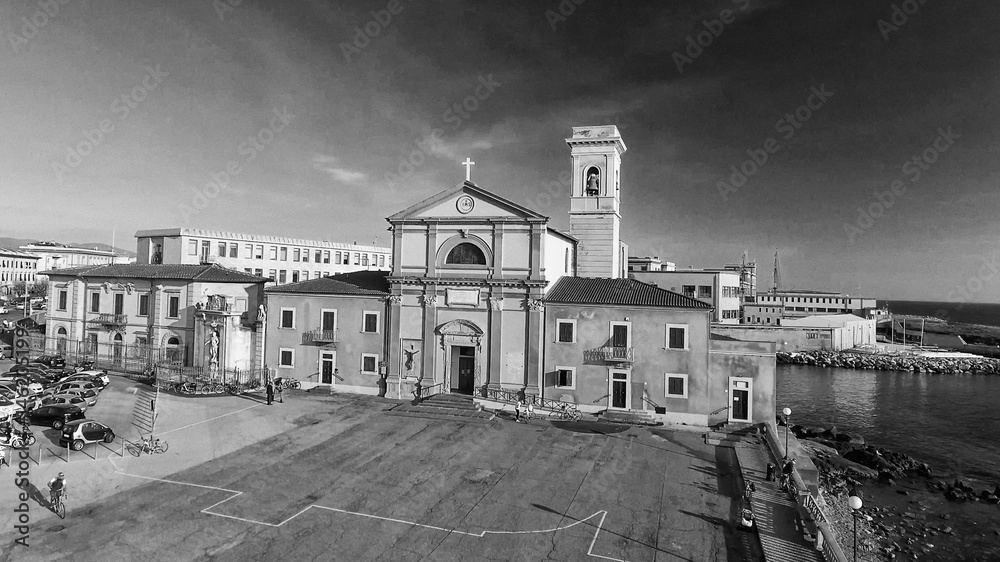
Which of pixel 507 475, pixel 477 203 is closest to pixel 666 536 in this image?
pixel 507 475

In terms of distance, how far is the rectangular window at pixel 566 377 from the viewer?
3500cm

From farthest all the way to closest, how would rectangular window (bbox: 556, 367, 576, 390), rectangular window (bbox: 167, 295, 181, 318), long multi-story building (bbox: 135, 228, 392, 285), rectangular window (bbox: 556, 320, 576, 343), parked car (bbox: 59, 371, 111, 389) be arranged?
long multi-story building (bbox: 135, 228, 392, 285)
rectangular window (bbox: 167, 295, 181, 318)
parked car (bbox: 59, 371, 111, 389)
rectangular window (bbox: 556, 320, 576, 343)
rectangular window (bbox: 556, 367, 576, 390)

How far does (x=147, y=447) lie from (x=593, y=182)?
33606mm

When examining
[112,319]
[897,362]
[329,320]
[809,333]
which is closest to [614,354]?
[329,320]

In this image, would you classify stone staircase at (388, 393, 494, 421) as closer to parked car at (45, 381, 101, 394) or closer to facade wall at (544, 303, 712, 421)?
facade wall at (544, 303, 712, 421)

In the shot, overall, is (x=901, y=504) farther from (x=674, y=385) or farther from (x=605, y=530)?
(x=605, y=530)

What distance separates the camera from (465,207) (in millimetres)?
37406

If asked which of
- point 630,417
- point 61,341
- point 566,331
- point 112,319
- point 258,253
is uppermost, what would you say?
point 258,253

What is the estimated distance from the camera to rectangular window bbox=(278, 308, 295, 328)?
40219 millimetres

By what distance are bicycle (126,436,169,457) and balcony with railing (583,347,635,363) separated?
77.4 feet

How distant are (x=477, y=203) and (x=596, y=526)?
23.1 metres

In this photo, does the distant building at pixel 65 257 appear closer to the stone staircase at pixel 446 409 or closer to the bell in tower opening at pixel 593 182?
the stone staircase at pixel 446 409

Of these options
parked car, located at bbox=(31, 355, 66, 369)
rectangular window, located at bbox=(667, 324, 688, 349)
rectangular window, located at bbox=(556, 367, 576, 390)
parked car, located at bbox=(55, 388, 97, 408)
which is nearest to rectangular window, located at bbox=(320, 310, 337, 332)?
parked car, located at bbox=(55, 388, 97, 408)

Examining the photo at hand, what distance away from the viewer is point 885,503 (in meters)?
30.2
